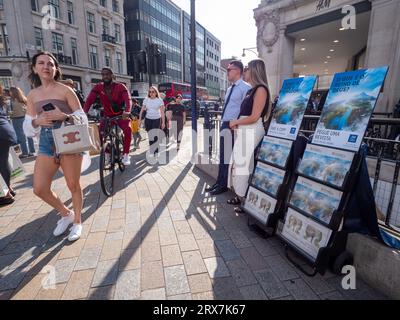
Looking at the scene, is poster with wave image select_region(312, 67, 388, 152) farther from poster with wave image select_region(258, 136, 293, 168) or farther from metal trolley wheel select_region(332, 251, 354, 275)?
metal trolley wheel select_region(332, 251, 354, 275)

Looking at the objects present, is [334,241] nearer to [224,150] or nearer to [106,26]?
[224,150]

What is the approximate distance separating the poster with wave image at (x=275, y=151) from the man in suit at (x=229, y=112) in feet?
3.10

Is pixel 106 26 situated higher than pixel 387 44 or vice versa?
pixel 106 26

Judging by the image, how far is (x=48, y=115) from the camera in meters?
2.54

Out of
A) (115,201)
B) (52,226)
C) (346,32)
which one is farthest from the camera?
(346,32)

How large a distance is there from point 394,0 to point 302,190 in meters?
9.45

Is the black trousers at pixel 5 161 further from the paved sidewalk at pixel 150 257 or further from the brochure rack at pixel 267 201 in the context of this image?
the brochure rack at pixel 267 201

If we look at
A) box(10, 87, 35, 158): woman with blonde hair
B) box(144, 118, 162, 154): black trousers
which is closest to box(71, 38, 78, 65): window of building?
box(10, 87, 35, 158): woman with blonde hair

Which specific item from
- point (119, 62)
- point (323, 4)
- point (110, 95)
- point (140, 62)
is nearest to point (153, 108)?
point (140, 62)

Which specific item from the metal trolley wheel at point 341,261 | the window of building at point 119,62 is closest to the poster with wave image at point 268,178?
the metal trolley wheel at point 341,261

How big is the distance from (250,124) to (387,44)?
8319 millimetres

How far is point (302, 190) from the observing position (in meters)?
2.48
